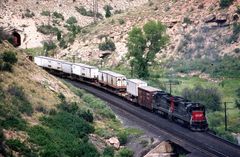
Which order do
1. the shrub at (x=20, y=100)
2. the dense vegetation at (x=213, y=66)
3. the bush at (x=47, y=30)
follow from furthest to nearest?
the bush at (x=47, y=30) < the dense vegetation at (x=213, y=66) < the shrub at (x=20, y=100)

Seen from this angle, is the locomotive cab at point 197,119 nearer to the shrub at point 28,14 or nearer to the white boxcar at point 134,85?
the white boxcar at point 134,85

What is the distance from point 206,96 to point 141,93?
7.70 metres

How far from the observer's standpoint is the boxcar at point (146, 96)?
56109 millimetres

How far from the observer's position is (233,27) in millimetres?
85250

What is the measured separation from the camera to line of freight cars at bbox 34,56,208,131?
48.6m

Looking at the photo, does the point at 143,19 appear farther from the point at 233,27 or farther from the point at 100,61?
the point at 233,27

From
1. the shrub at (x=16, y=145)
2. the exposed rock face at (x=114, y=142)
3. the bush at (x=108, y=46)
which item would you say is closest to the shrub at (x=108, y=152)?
the exposed rock face at (x=114, y=142)

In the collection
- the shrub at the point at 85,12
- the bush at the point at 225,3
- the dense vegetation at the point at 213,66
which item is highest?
the shrub at the point at 85,12

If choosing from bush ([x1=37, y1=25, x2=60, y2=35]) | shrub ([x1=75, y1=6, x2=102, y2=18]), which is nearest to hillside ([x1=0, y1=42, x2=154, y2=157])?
bush ([x1=37, y1=25, x2=60, y2=35])

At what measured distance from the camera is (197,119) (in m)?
48.3

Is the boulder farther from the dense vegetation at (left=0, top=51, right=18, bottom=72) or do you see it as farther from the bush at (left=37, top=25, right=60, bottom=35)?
the dense vegetation at (left=0, top=51, right=18, bottom=72)

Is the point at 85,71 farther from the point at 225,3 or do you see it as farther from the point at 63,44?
the point at 63,44

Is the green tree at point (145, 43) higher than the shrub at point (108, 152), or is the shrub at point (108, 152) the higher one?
the green tree at point (145, 43)

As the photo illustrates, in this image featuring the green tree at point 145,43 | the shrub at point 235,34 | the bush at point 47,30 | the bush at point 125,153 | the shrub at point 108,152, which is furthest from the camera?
the bush at point 47,30
